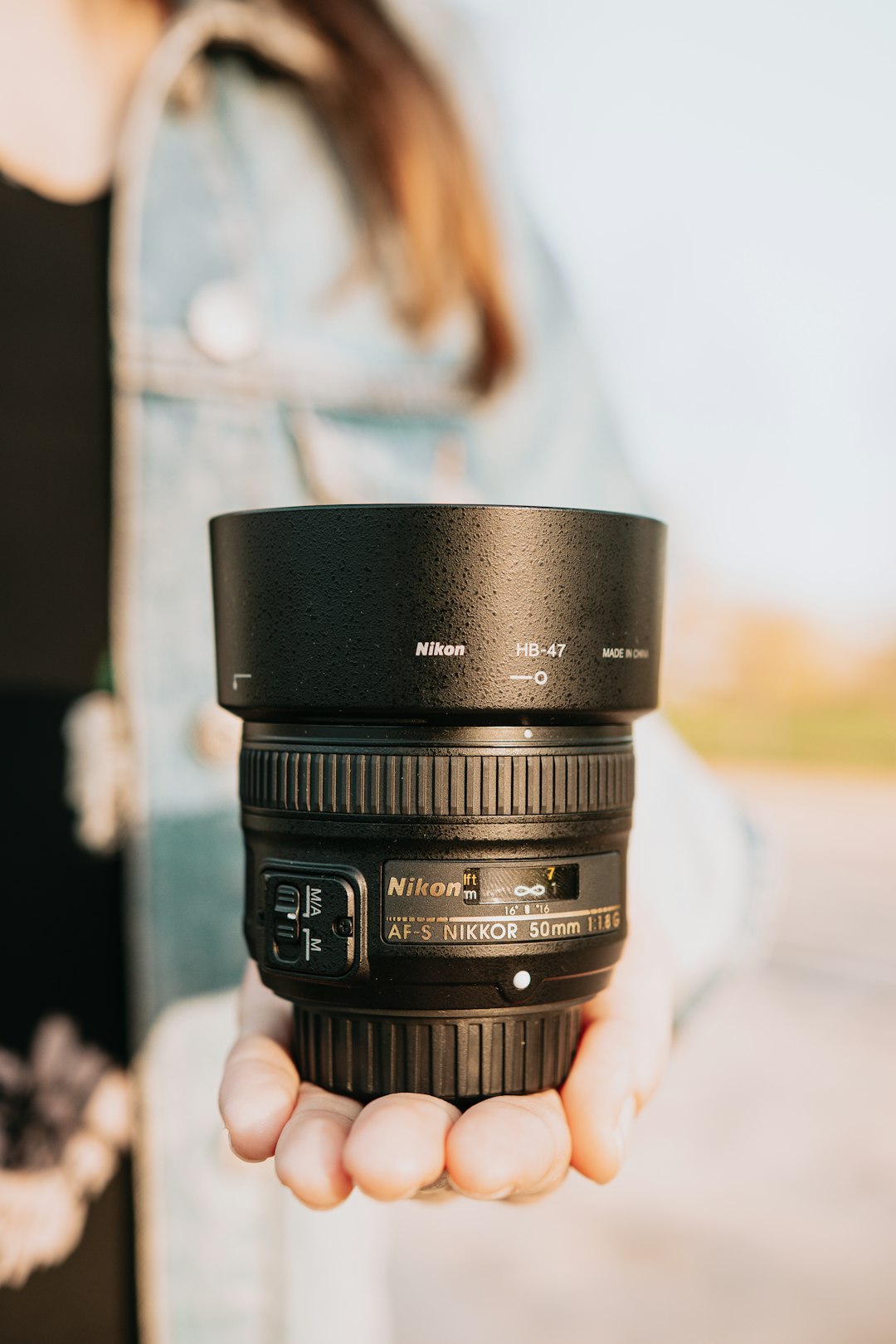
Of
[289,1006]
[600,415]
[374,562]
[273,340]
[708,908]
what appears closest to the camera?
[374,562]

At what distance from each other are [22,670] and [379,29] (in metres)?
0.71

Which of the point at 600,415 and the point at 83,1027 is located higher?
the point at 600,415

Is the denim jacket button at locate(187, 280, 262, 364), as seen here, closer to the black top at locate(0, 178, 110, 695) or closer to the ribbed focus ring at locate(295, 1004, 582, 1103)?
the black top at locate(0, 178, 110, 695)

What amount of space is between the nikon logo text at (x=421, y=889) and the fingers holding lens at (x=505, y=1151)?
0.11 m

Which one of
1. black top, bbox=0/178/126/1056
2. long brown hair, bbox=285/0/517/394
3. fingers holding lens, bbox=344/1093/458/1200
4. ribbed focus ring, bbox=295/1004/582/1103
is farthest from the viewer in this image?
long brown hair, bbox=285/0/517/394

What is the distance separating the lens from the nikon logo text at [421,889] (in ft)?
1.98

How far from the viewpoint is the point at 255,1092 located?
0.59 metres

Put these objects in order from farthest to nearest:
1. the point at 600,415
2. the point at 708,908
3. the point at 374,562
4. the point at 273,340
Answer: the point at 600,415 < the point at 273,340 < the point at 708,908 < the point at 374,562

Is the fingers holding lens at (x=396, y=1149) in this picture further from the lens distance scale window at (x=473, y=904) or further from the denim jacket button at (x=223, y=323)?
the denim jacket button at (x=223, y=323)

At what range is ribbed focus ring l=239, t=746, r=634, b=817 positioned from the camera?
23.8 inches

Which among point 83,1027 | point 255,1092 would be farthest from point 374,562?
point 83,1027

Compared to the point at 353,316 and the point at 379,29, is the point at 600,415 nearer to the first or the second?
the point at 353,316

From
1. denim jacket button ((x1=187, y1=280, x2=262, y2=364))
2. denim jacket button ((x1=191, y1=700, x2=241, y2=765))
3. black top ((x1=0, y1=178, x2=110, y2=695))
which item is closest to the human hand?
denim jacket button ((x1=191, y1=700, x2=241, y2=765))

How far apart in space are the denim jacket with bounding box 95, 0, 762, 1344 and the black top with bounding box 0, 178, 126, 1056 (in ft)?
0.11
